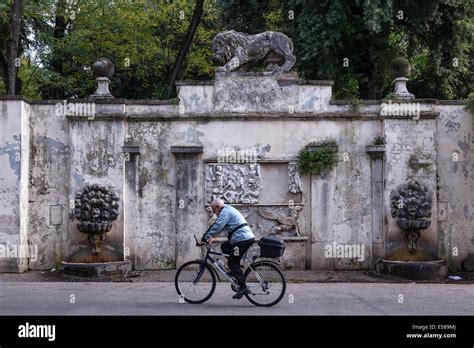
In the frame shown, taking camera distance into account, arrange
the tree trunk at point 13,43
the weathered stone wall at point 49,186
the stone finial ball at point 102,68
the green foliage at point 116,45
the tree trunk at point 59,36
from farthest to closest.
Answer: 1. the tree trunk at point 59,36
2. the green foliage at point 116,45
3. the tree trunk at point 13,43
4. the stone finial ball at point 102,68
5. the weathered stone wall at point 49,186

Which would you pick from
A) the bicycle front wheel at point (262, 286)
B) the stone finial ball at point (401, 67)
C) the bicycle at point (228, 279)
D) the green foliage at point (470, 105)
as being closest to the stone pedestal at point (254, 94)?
the stone finial ball at point (401, 67)

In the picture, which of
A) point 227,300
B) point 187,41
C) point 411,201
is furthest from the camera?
point 187,41

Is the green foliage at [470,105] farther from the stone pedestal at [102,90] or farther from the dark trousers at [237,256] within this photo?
the stone pedestal at [102,90]

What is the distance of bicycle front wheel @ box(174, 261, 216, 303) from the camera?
1137 centimetres

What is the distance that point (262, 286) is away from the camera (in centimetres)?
1121

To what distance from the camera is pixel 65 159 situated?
53.7ft

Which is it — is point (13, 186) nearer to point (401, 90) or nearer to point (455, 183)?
point (401, 90)

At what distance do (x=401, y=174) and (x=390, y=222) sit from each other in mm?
1189

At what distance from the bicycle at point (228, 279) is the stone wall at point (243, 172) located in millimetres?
4611

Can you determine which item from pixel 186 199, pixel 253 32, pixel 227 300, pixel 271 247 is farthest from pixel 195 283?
pixel 253 32

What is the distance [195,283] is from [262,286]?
116 centimetres

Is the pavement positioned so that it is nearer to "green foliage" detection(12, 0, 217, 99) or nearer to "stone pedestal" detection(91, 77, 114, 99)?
"stone pedestal" detection(91, 77, 114, 99)

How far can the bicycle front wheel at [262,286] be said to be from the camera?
11141 mm

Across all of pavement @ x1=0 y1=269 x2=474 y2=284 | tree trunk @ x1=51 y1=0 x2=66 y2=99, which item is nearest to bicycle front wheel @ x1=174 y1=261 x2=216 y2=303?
pavement @ x1=0 y1=269 x2=474 y2=284
